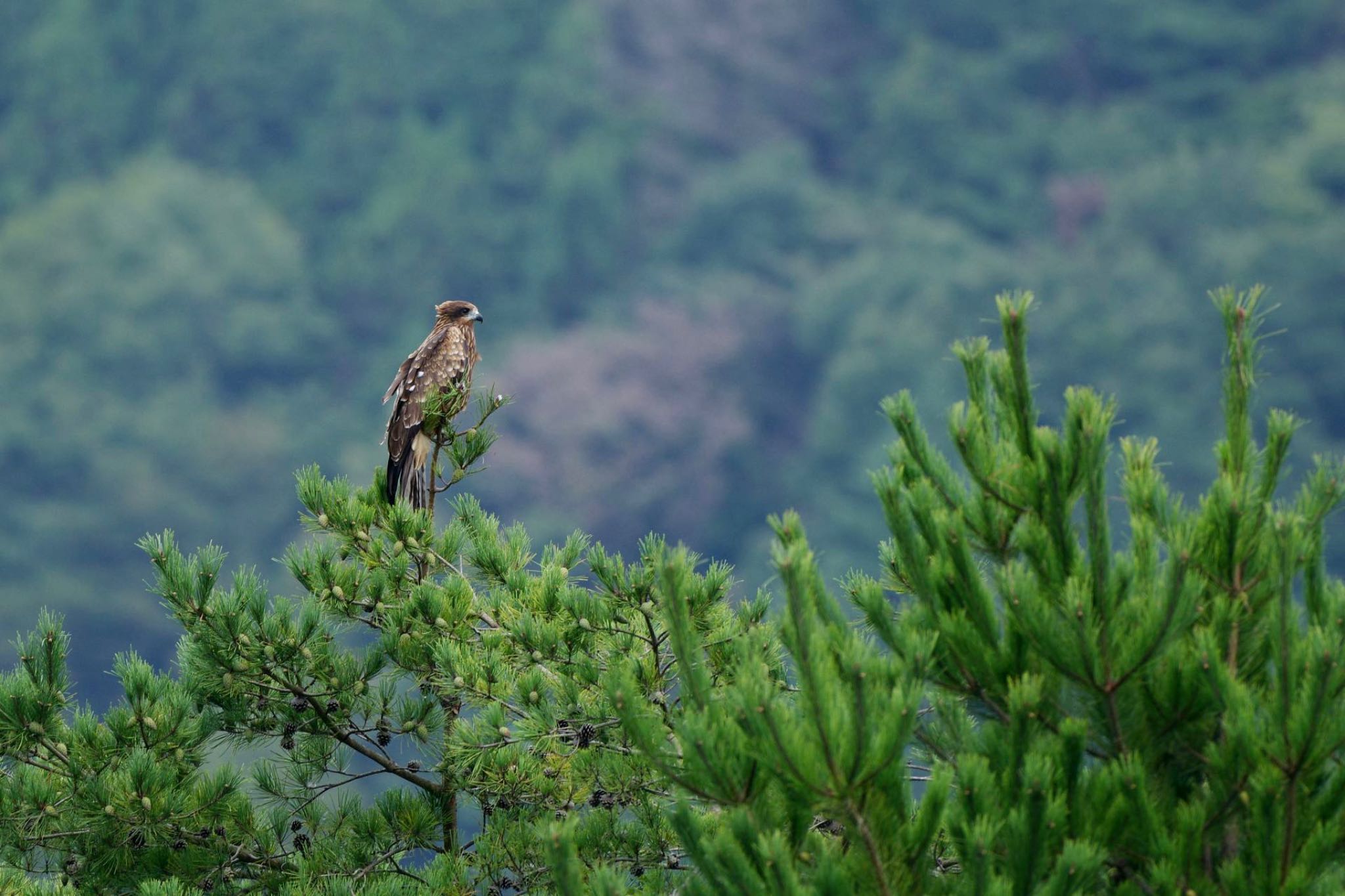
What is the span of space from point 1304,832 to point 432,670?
3132 millimetres

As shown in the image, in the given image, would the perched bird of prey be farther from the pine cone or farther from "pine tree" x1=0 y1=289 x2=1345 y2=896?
the pine cone

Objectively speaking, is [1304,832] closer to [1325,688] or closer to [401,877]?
[1325,688]

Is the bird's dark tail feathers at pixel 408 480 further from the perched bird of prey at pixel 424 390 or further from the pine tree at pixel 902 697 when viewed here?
the pine tree at pixel 902 697

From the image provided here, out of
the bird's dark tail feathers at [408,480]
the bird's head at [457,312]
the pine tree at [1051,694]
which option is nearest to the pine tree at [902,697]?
the pine tree at [1051,694]

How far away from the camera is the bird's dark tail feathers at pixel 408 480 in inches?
238

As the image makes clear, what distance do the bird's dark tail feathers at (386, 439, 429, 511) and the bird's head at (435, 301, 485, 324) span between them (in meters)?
1.49

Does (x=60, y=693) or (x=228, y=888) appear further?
(x=228, y=888)

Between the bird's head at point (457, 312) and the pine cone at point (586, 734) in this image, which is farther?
the bird's head at point (457, 312)

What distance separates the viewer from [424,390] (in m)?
6.75

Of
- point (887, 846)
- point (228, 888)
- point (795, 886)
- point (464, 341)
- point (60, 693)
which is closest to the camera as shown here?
point (795, 886)

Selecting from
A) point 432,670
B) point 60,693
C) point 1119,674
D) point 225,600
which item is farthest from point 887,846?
point 60,693

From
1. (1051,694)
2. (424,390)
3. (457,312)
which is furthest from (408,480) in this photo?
(1051,694)

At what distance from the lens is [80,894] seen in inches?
200

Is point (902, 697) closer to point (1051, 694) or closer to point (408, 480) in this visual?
point (1051, 694)
